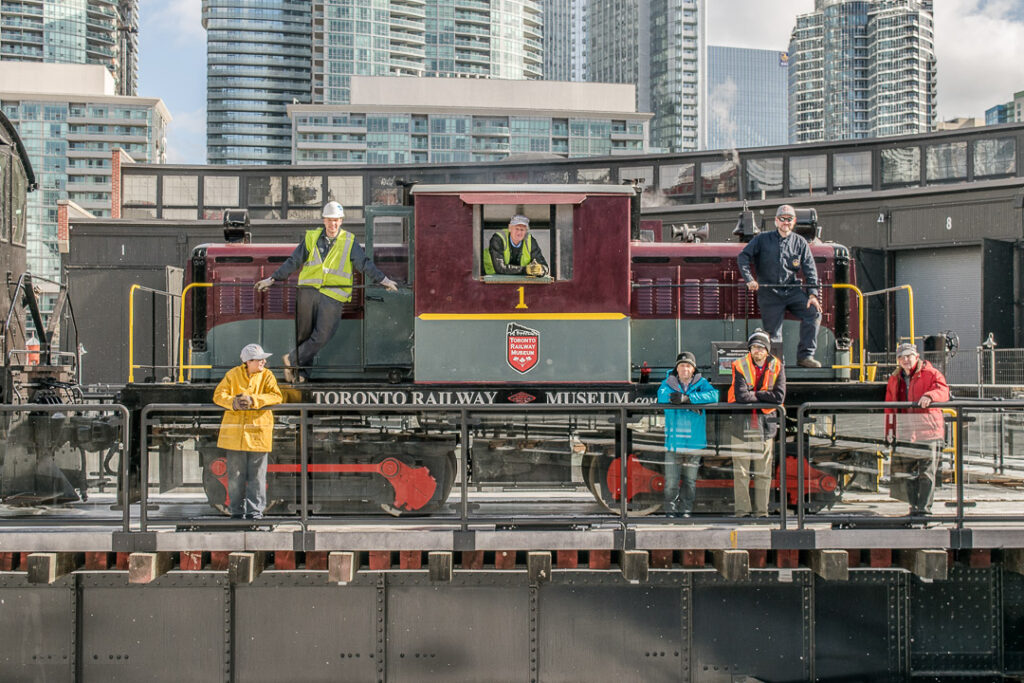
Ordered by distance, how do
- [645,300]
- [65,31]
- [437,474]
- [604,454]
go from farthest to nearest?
1. [65,31]
2. [645,300]
3. [437,474]
4. [604,454]

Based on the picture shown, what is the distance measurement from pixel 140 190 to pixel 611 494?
99.3 feet

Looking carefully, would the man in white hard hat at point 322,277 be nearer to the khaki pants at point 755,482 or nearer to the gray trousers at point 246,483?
the gray trousers at point 246,483

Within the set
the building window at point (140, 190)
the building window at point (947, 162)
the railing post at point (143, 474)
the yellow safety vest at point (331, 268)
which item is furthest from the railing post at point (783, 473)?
the building window at point (140, 190)

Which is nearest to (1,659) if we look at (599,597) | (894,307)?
(599,597)

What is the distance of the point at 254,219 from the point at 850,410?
28.0 m

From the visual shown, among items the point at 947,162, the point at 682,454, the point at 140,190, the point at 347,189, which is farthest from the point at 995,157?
the point at 140,190

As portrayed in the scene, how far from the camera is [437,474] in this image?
343 inches

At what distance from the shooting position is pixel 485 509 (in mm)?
8195

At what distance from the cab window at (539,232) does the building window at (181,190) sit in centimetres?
2662

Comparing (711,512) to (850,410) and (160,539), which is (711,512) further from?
(160,539)

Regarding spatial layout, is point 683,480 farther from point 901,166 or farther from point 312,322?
point 901,166

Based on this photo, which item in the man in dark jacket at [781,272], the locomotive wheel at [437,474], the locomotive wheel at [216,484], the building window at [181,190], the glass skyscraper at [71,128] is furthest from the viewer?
the glass skyscraper at [71,128]

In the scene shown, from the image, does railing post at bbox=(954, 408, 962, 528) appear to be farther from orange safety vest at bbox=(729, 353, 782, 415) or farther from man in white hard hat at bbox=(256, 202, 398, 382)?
man in white hard hat at bbox=(256, 202, 398, 382)

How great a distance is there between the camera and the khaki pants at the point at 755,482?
25.8ft
